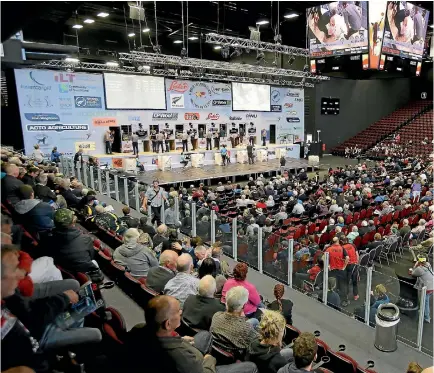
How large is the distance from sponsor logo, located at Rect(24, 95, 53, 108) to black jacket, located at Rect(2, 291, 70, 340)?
17410 mm

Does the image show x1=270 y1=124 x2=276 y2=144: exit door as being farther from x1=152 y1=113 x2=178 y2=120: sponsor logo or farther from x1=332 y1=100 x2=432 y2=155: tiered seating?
x1=152 y1=113 x2=178 y2=120: sponsor logo

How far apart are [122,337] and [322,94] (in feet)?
94.8

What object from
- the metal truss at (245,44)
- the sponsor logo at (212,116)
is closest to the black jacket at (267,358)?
the metal truss at (245,44)

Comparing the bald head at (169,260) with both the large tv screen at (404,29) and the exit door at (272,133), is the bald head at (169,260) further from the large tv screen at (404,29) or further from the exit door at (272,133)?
the exit door at (272,133)

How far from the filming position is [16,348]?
192cm

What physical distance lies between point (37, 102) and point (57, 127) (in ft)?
4.65

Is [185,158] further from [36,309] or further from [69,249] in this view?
[36,309]

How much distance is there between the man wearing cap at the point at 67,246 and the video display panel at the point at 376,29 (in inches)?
440

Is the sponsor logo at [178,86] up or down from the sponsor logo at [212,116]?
up

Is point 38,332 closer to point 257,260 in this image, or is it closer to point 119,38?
point 257,260

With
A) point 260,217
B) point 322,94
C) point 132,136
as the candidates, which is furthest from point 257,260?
point 322,94

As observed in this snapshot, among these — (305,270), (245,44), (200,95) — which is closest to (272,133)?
(200,95)

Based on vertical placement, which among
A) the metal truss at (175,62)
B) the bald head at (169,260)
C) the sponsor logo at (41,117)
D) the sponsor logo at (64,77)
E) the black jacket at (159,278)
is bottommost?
the black jacket at (159,278)

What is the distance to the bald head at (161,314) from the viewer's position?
242 centimetres
